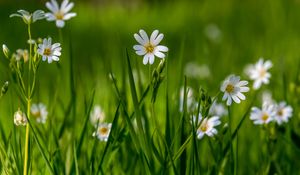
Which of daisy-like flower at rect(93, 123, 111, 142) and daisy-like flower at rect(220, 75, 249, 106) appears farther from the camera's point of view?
daisy-like flower at rect(93, 123, 111, 142)

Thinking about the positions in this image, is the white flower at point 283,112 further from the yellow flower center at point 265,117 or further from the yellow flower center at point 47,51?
the yellow flower center at point 47,51

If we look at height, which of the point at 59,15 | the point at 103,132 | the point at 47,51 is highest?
the point at 59,15

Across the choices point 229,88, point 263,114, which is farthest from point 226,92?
point 263,114

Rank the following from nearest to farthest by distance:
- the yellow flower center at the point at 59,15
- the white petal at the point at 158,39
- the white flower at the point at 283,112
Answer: the white petal at the point at 158,39, the yellow flower center at the point at 59,15, the white flower at the point at 283,112

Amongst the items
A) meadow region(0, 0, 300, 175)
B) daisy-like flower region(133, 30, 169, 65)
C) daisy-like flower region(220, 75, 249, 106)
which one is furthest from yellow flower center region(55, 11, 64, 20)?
daisy-like flower region(220, 75, 249, 106)

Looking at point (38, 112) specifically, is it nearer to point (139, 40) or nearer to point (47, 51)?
point (47, 51)

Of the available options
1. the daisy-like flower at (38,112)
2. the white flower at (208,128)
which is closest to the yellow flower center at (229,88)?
the white flower at (208,128)

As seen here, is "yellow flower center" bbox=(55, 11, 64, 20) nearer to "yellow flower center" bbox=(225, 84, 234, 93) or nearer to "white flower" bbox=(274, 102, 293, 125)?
"yellow flower center" bbox=(225, 84, 234, 93)

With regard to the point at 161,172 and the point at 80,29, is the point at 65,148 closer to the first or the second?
the point at 161,172

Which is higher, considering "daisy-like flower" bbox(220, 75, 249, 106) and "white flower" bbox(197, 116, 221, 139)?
"daisy-like flower" bbox(220, 75, 249, 106)
